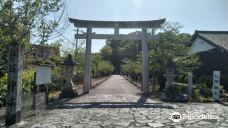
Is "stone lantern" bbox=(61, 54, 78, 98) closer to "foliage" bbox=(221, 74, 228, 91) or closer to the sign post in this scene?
the sign post

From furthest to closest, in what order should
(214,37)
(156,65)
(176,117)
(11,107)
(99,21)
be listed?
1. (214,37)
2. (156,65)
3. (99,21)
4. (176,117)
5. (11,107)

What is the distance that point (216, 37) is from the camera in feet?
99.0

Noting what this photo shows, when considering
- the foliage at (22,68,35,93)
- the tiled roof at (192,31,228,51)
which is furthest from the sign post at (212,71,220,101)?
the foliage at (22,68,35,93)

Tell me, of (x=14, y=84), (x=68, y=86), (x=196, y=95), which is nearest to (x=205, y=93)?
(x=196, y=95)

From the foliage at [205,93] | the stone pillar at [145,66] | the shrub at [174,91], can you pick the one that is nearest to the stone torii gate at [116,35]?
the stone pillar at [145,66]

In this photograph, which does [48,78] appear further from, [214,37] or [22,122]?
[214,37]

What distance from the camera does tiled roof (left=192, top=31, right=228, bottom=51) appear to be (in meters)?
26.9

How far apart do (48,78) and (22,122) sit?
3.56 meters

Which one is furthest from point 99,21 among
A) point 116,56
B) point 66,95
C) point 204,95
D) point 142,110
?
point 116,56

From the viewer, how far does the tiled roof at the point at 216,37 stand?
26883 millimetres

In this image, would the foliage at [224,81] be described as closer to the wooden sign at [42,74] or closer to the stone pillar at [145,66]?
the stone pillar at [145,66]

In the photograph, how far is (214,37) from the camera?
99.0ft

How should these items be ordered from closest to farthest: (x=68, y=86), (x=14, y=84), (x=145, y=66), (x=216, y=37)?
(x=14, y=84)
(x=68, y=86)
(x=145, y=66)
(x=216, y=37)

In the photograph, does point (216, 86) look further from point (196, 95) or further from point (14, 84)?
point (14, 84)
